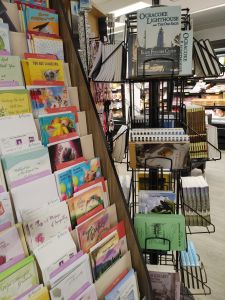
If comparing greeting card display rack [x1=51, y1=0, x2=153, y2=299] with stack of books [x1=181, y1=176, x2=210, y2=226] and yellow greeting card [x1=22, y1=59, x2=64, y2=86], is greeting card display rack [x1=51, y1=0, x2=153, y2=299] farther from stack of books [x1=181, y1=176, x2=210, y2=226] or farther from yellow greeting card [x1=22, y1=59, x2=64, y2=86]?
stack of books [x1=181, y1=176, x2=210, y2=226]

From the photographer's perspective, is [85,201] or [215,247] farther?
[215,247]

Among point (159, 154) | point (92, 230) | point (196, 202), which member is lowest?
point (196, 202)

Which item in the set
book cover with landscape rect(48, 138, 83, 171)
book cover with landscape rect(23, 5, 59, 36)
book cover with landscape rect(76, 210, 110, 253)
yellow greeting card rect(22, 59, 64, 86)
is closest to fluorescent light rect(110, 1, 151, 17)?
book cover with landscape rect(23, 5, 59, 36)

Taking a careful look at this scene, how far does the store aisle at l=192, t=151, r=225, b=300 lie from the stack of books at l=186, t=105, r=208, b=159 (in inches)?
43.1

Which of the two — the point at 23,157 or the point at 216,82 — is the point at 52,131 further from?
the point at 216,82

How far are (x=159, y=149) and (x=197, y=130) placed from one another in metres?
0.30

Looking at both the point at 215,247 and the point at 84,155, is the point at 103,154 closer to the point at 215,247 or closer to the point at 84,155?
the point at 84,155

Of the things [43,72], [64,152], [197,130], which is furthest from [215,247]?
[43,72]

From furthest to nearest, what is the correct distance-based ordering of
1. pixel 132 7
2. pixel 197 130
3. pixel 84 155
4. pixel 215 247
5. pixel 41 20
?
1. pixel 132 7
2. pixel 215 247
3. pixel 197 130
4. pixel 84 155
5. pixel 41 20

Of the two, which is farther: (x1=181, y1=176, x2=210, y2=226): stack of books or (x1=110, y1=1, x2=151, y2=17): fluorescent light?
(x1=110, y1=1, x2=151, y2=17): fluorescent light

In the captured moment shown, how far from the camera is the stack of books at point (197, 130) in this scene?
132 cm

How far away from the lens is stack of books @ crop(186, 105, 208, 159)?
132 centimetres

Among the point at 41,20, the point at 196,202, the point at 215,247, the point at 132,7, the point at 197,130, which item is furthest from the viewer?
the point at 132,7

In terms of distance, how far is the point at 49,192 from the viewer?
91cm
